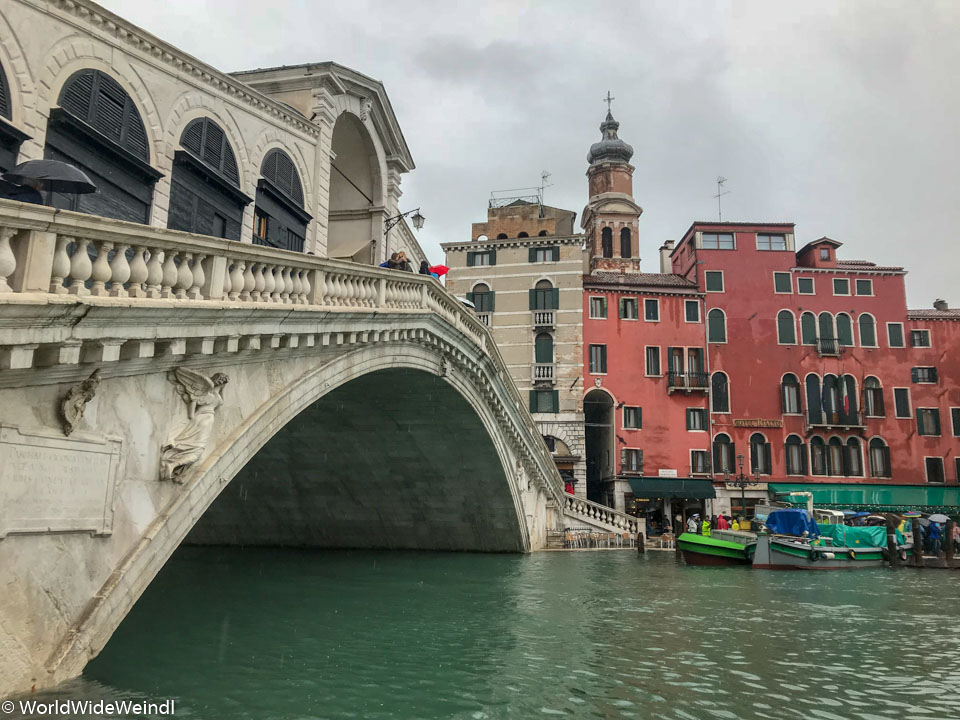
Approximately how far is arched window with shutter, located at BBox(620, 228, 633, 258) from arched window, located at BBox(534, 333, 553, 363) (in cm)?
1725

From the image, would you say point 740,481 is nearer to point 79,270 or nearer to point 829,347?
point 829,347

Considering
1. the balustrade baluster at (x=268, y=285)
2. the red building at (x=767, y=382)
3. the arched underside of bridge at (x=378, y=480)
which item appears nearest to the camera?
the balustrade baluster at (x=268, y=285)

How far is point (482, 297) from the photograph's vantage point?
34.8 meters

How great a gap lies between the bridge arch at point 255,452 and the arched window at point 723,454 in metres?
15.0

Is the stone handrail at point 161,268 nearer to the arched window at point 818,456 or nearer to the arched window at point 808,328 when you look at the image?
the arched window at point 818,456

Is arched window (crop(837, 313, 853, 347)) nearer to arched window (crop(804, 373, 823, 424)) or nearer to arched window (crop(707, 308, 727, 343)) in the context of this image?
arched window (crop(804, 373, 823, 424))

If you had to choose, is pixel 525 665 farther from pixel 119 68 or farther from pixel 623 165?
pixel 623 165

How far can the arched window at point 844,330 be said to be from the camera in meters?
34.0

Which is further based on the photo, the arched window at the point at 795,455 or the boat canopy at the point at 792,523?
the arched window at the point at 795,455

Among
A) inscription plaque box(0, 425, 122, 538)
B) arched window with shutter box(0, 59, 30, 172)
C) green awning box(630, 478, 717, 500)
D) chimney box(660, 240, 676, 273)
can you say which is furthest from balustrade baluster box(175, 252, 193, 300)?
chimney box(660, 240, 676, 273)

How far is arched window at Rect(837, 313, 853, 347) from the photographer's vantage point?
1339 inches

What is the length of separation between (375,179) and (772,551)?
598 inches

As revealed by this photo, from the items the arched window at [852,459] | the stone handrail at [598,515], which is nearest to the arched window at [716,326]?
the arched window at [852,459]

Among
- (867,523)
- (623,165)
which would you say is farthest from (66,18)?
(623,165)
